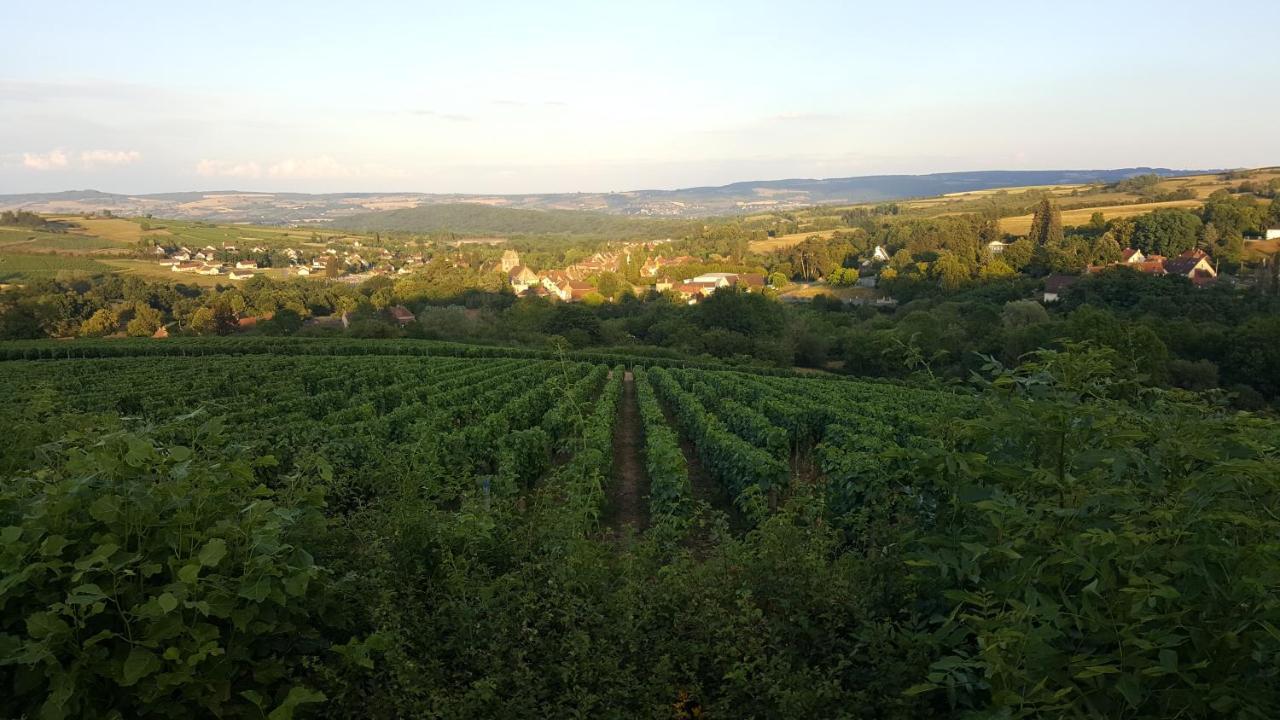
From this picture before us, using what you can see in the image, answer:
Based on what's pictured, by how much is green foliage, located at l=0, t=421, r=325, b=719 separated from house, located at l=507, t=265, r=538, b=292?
103 metres

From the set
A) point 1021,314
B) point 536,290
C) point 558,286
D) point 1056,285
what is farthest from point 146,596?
point 558,286

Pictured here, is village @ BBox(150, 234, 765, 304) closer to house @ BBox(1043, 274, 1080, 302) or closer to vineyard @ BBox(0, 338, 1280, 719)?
house @ BBox(1043, 274, 1080, 302)

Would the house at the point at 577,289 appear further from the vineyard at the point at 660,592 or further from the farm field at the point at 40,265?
the vineyard at the point at 660,592

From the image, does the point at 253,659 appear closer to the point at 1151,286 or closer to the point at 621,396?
the point at 621,396

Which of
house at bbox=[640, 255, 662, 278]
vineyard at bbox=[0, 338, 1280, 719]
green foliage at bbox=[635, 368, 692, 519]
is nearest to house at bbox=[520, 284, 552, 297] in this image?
house at bbox=[640, 255, 662, 278]

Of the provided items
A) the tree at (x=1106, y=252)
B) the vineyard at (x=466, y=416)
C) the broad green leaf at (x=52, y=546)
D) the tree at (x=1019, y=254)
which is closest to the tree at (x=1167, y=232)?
the tree at (x=1106, y=252)

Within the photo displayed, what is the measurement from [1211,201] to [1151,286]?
48842 millimetres

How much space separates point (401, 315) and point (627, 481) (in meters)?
62.3

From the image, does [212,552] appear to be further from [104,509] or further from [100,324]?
[100,324]

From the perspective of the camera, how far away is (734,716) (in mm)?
3283

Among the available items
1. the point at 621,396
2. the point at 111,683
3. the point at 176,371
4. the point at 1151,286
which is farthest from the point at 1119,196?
the point at 111,683

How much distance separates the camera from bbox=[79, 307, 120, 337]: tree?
59.1 meters

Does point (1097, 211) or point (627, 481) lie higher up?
point (1097, 211)

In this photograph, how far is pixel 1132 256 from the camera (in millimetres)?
75500
